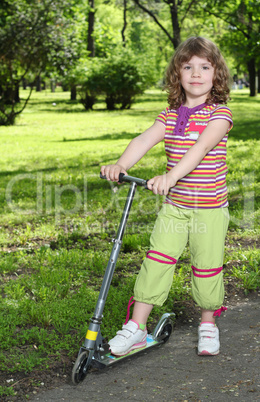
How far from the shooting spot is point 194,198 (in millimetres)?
2965

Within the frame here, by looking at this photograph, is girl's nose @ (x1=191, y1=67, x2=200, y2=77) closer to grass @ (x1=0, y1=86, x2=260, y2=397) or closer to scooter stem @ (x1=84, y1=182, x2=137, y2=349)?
scooter stem @ (x1=84, y1=182, x2=137, y2=349)

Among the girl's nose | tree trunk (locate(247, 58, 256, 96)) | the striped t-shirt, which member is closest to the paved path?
the striped t-shirt

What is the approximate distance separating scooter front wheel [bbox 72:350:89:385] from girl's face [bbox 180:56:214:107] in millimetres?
1566

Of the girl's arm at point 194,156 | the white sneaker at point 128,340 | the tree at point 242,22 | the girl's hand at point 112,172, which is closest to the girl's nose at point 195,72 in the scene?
the girl's arm at point 194,156

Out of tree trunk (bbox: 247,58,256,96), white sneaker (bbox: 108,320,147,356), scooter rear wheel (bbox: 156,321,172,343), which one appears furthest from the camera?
tree trunk (bbox: 247,58,256,96)

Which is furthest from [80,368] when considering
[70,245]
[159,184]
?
[70,245]

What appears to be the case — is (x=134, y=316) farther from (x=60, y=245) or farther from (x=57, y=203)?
(x=57, y=203)

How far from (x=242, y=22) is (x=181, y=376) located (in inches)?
628

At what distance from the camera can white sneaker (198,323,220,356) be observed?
3.02m

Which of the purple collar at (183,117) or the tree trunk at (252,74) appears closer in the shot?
the purple collar at (183,117)

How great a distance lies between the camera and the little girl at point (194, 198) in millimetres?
2951

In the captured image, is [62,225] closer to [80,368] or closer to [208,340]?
[208,340]

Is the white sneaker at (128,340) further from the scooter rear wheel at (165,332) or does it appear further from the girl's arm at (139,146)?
the girl's arm at (139,146)

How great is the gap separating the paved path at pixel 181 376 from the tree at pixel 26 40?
46.7 ft
